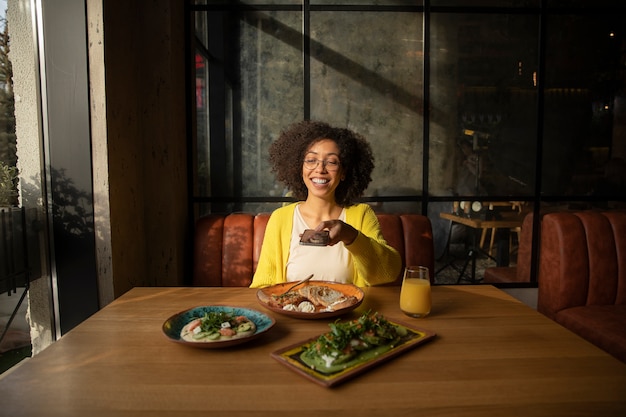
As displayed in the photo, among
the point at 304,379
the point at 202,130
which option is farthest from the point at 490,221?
the point at 304,379

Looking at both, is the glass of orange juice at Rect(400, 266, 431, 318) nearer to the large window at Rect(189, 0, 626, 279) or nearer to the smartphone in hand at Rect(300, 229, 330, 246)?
the smartphone in hand at Rect(300, 229, 330, 246)

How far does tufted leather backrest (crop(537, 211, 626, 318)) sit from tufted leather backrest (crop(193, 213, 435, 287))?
2.10 feet

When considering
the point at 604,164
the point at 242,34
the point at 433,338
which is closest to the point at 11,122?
the point at 242,34

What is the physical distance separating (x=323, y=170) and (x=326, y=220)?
22cm

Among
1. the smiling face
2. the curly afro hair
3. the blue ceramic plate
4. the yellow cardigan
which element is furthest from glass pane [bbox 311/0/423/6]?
the blue ceramic plate

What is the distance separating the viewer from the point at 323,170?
1.87 m

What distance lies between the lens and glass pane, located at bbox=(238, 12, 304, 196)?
9.03ft

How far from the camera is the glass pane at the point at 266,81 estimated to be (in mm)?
2752

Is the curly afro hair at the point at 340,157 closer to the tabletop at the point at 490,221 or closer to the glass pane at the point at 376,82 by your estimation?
the glass pane at the point at 376,82

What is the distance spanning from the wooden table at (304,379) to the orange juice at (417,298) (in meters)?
0.04

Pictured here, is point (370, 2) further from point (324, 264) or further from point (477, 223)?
point (324, 264)

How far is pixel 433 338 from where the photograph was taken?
1.24 m

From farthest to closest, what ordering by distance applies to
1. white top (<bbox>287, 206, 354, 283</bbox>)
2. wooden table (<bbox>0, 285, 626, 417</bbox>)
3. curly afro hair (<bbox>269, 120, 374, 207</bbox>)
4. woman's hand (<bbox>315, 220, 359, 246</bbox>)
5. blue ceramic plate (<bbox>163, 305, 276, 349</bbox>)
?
curly afro hair (<bbox>269, 120, 374, 207</bbox>)
white top (<bbox>287, 206, 354, 283</bbox>)
woman's hand (<bbox>315, 220, 359, 246</bbox>)
blue ceramic plate (<bbox>163, 305, 276, 349</bbox>)
wooden table (<bbox>0, 285, 626, 417</bbox>)

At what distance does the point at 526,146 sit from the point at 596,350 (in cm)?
198
